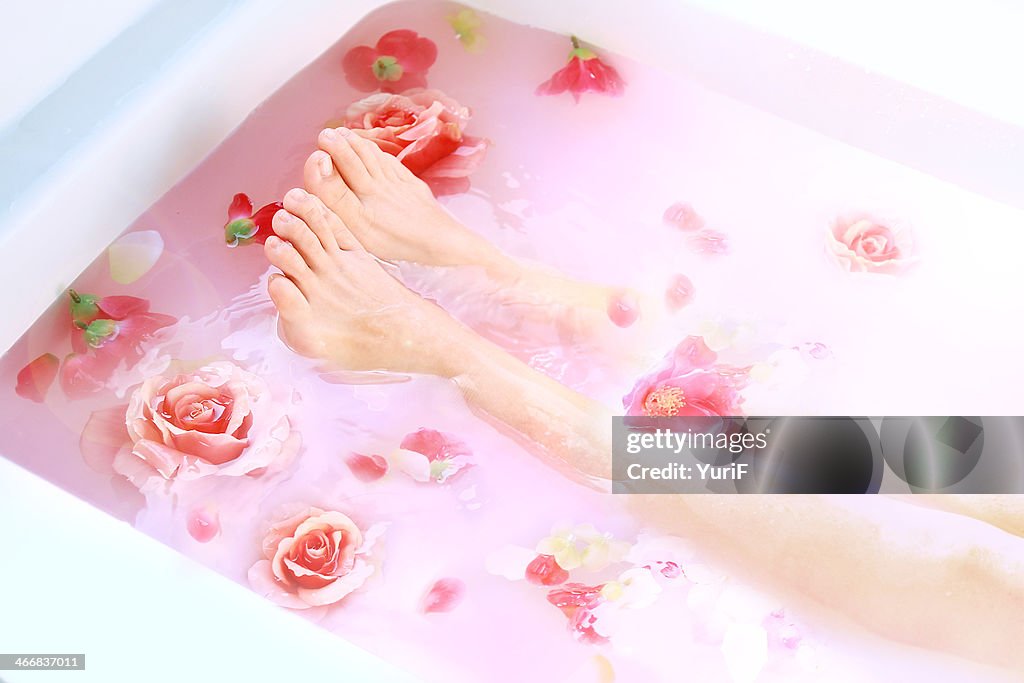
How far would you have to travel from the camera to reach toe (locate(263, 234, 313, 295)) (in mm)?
1059

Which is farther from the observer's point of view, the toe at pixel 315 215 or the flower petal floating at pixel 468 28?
the flower petal floating at pixel 468 28

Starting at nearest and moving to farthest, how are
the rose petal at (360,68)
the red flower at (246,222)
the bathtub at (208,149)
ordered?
the bathtub at (208,149) → the red flower at (246,222) → the rose petal at (360,68)

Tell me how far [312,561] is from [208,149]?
527 mm

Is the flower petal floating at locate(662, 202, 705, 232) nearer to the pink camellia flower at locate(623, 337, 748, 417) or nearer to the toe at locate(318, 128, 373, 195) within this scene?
the pink camellia flower at locate(623, 337, 748, 417)

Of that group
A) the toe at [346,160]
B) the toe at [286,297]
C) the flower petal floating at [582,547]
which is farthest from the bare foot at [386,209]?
the flower petal floating at [582,547]

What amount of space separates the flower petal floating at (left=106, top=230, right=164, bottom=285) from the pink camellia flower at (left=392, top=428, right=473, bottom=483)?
0.36 m

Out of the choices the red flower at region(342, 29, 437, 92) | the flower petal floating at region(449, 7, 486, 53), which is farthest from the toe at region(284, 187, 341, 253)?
the flower petal floating at region(449, 7, 486, 53)

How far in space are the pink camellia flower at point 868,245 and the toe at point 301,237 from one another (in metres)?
0.61

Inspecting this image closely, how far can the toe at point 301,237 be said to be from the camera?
3.50 ft

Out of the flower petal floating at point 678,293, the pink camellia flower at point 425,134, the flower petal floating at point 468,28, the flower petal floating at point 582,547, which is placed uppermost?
the flower petal floating at point 468,28

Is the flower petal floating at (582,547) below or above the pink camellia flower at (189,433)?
below

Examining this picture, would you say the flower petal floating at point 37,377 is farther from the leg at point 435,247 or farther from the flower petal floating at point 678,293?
the flower petal floating at point 678,293

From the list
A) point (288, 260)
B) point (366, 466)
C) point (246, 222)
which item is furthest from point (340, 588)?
point (246, 222)

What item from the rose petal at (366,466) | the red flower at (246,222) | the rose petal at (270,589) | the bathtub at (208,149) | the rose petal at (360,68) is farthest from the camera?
the rose petal at (360,68)
